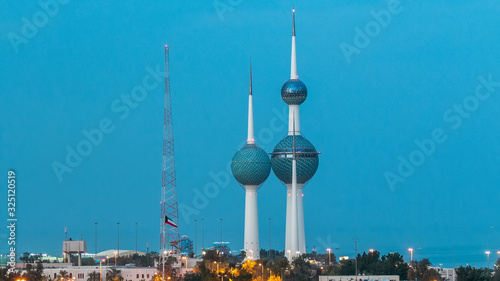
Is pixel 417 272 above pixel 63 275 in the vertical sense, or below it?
above

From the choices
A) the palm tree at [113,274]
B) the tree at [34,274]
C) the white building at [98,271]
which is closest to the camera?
the tree at [34,274]

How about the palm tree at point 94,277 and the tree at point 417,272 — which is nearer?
the palm tree at point 94,277

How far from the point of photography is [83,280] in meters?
176

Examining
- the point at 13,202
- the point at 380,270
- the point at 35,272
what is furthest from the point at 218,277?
the point at 380,270

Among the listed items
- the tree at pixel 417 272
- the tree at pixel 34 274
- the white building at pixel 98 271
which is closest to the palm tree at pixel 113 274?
the white building at pixel 98 271

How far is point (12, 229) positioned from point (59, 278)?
5901 centimetres

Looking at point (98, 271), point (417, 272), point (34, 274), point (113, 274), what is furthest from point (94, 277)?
point (417, 272)

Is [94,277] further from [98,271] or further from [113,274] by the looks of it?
[98,271]

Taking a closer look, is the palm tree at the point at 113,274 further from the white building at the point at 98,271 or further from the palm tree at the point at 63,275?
→ the palm tree at the point at 63,275

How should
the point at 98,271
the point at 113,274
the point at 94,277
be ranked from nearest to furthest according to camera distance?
the point at 94,277 < the point at 113,274 < the point at 98,271

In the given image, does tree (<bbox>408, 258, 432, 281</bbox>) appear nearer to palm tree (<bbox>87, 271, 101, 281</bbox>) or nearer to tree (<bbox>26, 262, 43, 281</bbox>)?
palm tree (<bbox>87, 271, 101, 281</bbox>)

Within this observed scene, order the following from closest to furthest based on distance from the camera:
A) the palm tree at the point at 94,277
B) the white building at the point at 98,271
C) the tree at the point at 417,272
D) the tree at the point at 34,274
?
1. the tree at the point at 34,274
2. the palm tree at the point at 94,277
3. the white building at the point at 98,271
4. the tree at the point at 417,272

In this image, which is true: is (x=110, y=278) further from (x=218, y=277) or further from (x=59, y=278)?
(x=218, y=277)

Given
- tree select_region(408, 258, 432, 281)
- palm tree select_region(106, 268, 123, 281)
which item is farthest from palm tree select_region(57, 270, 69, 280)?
tree select_region(408, 258, 432, 281)
